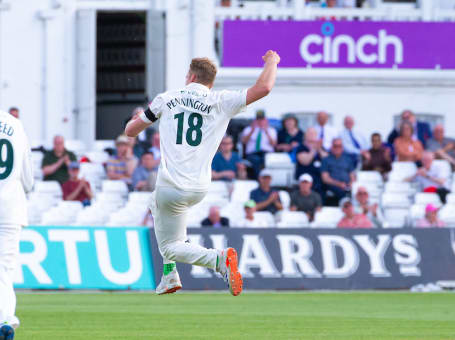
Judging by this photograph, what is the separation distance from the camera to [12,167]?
8.95 m

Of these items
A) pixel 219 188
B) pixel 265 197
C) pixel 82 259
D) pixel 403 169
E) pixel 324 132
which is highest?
pixel 324 132

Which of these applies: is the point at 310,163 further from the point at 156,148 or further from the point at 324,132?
the point at 156,148

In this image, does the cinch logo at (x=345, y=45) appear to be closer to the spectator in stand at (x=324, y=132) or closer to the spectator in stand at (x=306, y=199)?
the spectator in stand at (x=324, y=132)

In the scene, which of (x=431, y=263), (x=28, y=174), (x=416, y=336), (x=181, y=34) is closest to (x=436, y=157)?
(x=431, y=263)

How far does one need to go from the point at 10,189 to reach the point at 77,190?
11312mm

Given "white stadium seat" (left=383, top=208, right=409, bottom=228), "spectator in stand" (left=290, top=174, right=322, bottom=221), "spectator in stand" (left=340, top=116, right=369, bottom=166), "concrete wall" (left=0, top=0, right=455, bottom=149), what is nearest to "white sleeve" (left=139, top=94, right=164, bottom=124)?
"spectator in stand" (left=290, top=174, right=322, bottom=221)

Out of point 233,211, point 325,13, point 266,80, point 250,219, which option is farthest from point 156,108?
point 325,13

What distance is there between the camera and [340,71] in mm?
24516

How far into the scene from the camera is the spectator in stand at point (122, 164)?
20.7m

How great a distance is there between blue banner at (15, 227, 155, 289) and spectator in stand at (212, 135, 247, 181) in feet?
9.33

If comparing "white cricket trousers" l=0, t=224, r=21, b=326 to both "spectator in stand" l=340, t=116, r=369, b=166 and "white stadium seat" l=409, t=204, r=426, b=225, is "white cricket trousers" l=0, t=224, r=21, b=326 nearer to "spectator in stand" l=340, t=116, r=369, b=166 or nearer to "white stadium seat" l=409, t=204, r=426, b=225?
"white stadium seat" l=409, t=204, r=426, b=225

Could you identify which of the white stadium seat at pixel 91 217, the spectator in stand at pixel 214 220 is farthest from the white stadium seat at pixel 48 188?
the spectator in stand at pixel 214 220

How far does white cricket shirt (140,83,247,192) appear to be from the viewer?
31.6ft

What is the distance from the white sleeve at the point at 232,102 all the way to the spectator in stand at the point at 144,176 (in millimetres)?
10665
